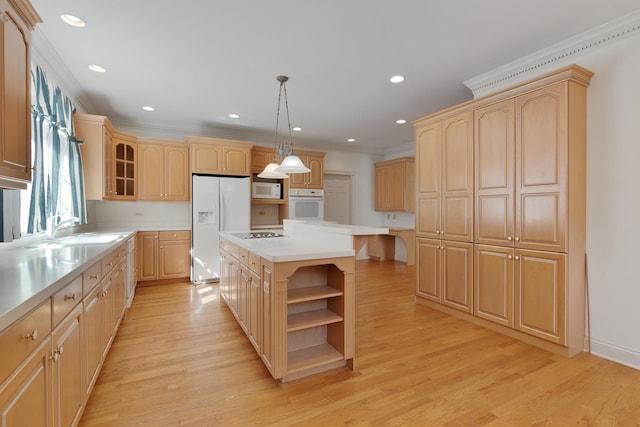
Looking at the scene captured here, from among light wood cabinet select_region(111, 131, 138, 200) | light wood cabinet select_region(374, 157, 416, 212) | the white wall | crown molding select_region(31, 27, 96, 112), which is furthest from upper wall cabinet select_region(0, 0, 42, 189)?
light wood cabinet select_region(374, 157, 416, 212)

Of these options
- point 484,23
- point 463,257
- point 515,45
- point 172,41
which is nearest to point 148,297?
point 172,41

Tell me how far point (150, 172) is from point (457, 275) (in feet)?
15.2

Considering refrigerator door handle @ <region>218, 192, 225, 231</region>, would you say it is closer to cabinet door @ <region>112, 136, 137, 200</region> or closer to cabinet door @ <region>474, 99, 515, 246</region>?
cabinet door @ <region>112, 136, 137, 200</region>

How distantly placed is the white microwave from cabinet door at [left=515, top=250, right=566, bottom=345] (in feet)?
13.0

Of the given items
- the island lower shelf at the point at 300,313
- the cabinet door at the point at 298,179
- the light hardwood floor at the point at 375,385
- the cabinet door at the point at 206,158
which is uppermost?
the cabinet door at the point at 206,158

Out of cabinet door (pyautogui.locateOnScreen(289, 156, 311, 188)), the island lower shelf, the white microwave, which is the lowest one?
the island lower shelf

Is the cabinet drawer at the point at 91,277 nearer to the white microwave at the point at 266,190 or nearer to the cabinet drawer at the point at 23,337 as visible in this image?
the cabinet drawer at the point at 23,337

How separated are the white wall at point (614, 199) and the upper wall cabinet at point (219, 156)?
14.4ft

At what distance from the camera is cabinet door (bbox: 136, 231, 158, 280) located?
176 inches

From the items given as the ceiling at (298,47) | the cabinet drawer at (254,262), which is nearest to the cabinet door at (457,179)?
the ceiling at (298,47)

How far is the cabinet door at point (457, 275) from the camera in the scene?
313 centimetres

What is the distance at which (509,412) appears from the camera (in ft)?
5.80

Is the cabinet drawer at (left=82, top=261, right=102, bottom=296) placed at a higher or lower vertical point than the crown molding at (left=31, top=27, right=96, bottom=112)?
lower

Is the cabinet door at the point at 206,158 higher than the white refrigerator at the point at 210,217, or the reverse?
the cabinet door at the point at 206,158
